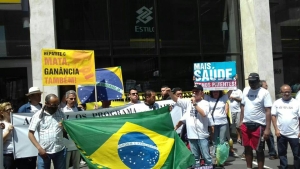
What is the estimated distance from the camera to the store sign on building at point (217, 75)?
9.12m

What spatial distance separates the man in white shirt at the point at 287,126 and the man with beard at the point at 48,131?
4256 millimetres

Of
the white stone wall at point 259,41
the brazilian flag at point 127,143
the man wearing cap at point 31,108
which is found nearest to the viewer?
the brazilian flag at point 127,143

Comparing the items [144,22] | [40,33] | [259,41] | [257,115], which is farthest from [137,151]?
[259,41]

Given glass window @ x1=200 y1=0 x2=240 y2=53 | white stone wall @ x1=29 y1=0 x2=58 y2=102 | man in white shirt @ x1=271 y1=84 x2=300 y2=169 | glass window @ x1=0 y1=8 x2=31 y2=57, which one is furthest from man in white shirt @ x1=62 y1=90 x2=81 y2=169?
glass window @ x1=200 y1=0 x2=240 y2=53

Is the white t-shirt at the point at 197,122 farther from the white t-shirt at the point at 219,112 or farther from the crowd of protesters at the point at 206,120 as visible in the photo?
the white t-shirt at the point at 219,112

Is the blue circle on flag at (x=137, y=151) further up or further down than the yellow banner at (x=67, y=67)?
further down

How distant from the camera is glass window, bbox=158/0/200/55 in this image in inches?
507

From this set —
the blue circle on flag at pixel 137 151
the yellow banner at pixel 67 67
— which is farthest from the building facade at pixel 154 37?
the blue circle on flag at pixel 137 151

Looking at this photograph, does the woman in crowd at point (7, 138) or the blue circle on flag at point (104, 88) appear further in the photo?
the blue circle on flag at point (104, 88)

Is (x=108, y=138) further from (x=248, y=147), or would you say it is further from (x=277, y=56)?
(x=277, y=56)

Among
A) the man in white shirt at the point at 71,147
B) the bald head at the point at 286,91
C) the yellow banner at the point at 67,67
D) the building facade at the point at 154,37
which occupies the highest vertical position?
the building facade at the point at 154,37

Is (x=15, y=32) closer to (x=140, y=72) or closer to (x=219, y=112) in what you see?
(x=140, y=72)

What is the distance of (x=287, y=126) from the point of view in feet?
26.5

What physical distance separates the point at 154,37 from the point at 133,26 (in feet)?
2.39
